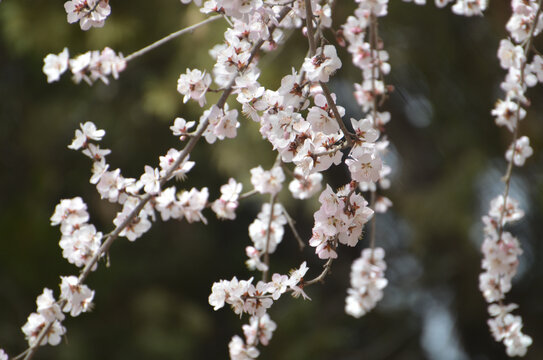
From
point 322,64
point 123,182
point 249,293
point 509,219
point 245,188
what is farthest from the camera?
point 245,188

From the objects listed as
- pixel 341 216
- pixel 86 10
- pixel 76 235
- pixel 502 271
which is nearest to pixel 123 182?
pixel 76 235

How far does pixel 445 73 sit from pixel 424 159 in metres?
0.73

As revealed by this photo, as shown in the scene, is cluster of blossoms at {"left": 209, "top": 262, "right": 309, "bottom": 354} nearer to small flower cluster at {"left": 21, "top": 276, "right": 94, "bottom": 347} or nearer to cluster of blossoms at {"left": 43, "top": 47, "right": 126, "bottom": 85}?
small flower cluster at {"left": 21, "top": 276, "right": 94, "bottom": 347}

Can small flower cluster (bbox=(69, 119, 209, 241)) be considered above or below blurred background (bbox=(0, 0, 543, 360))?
above

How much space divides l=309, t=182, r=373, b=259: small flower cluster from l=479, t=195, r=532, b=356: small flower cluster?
0.50 meters

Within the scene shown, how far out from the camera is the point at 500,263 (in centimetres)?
117

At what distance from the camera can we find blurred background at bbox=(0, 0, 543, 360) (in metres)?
2.56

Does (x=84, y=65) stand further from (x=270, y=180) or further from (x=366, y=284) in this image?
(x=366, y=284)

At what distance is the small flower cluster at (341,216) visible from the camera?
28.5 inches

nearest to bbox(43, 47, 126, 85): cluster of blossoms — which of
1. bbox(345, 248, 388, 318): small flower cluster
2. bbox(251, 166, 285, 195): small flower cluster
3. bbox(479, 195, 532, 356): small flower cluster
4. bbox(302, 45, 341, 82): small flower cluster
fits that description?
bbox(251, 166, 285, 195): small flower cluster

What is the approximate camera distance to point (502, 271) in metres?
1.16

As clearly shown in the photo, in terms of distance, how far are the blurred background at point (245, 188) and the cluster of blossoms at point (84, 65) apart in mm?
1299

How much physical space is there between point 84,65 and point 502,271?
2.65ft

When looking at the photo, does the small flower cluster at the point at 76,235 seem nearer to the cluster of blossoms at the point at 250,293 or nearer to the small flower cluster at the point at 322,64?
the cluster of blossoms at the point at 250,293
